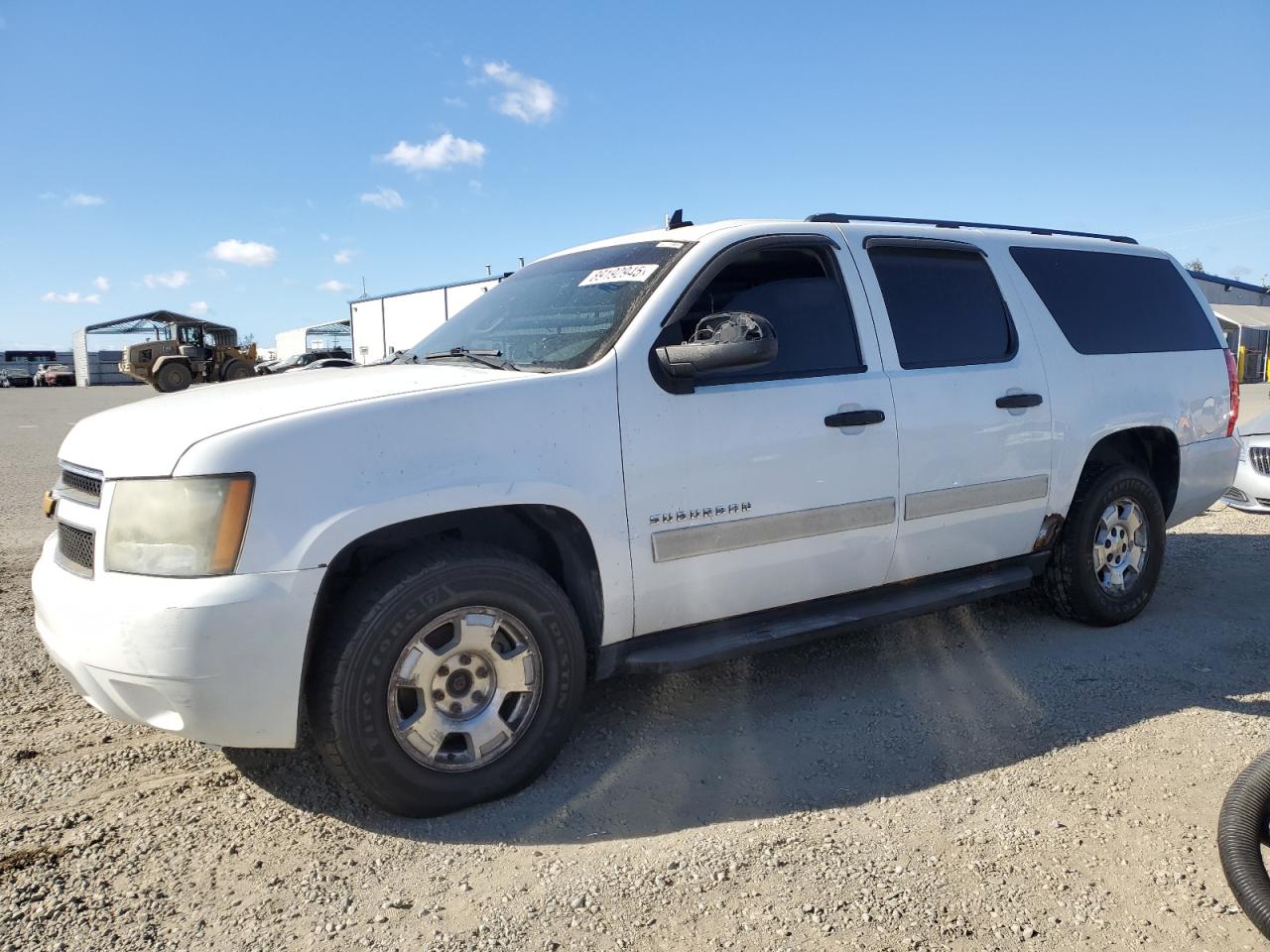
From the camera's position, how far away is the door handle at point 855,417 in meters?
3.46

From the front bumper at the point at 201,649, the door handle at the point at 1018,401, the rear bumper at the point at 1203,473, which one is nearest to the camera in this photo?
the front bumper at the point at 201,649

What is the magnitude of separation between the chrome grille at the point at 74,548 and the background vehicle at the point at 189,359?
1060 inches

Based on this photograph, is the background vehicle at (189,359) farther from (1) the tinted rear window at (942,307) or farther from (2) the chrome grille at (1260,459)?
(1) the tinted rear window at (942,307)

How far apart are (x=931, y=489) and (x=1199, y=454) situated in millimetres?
2184

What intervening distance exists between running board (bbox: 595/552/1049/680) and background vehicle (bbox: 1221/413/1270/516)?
11.3 ft

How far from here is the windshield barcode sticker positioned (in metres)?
3.43

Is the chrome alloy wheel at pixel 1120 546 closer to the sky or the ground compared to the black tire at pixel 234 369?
closer to the ground

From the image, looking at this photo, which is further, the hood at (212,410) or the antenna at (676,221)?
the antenna at (676,221)

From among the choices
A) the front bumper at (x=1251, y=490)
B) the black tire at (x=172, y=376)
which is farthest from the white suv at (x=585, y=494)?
the black tire at (x=172, y=376)

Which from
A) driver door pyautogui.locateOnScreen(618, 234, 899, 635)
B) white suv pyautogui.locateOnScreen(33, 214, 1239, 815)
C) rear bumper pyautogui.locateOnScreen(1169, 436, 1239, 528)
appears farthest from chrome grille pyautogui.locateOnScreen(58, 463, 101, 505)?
rear bumper pyautogui.locateOnScreen(1169, 436, 1239, 528)

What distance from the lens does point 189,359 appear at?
98.1 feet

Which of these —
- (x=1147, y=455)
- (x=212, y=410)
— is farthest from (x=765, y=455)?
(x=1147, y=455)

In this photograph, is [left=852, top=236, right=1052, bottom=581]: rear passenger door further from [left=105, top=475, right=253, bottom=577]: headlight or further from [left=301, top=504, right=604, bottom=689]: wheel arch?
[left=105, top=475, right=253, bottom=577]: headlight

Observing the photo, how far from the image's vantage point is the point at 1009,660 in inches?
167
